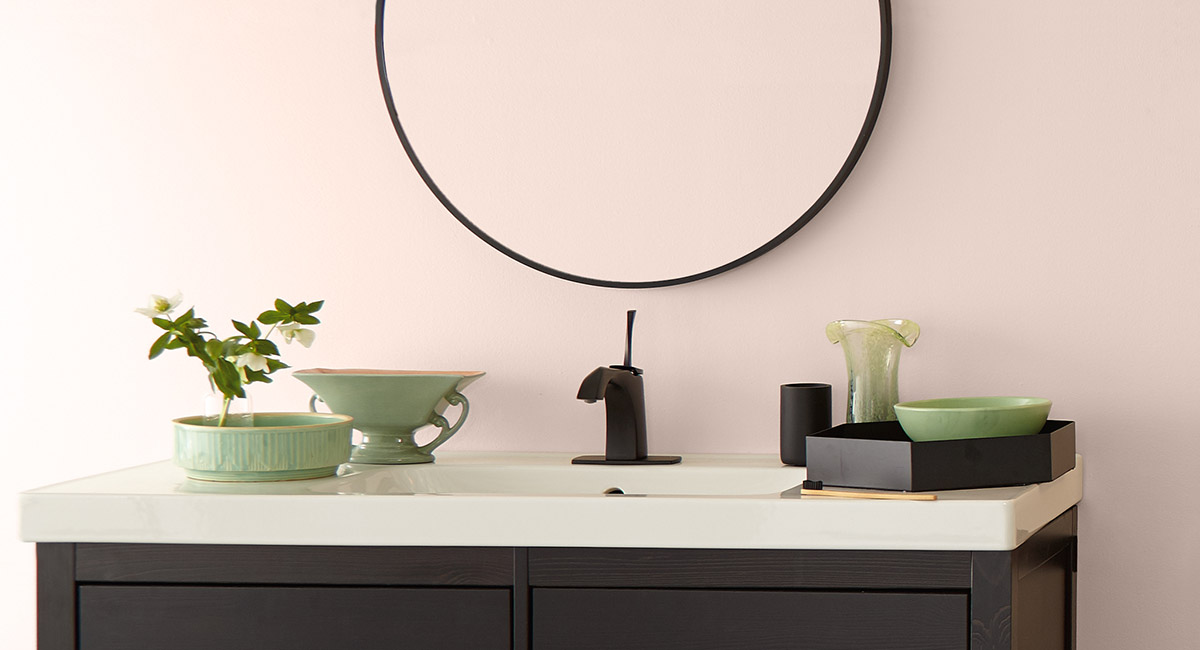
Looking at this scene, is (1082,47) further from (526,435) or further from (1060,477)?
(526,435)

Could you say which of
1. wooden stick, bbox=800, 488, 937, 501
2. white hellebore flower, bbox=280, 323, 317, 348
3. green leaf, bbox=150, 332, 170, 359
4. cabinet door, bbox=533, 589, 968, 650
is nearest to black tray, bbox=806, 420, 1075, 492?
wooden stick, bbox=800, 488, 937, 501

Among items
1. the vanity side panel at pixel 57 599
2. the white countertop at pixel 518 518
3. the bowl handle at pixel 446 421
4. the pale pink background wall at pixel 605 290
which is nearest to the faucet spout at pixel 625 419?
the pale pink background wall at pixel 605 290

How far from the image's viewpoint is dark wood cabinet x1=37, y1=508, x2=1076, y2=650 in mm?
1151

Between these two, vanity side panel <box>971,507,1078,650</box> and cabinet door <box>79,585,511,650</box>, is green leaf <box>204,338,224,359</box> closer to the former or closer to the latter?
cabinet door <box>79,585,511,650</box>

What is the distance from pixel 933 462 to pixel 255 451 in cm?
78

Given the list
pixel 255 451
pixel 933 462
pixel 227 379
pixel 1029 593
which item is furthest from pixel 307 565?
pixel 1029 593

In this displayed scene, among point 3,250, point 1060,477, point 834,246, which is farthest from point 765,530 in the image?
point 3,250

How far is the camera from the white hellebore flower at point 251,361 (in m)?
1.39

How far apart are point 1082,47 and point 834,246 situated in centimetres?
45

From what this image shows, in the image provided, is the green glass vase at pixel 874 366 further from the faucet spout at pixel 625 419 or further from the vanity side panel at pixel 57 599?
the vanity side panel at pixel 57 599

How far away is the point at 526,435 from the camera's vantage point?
5.56ft

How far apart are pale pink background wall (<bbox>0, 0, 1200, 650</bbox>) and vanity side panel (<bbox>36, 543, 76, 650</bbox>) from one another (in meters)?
0.50

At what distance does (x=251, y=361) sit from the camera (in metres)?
1.39

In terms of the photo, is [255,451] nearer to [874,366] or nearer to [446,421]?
[446,421]
